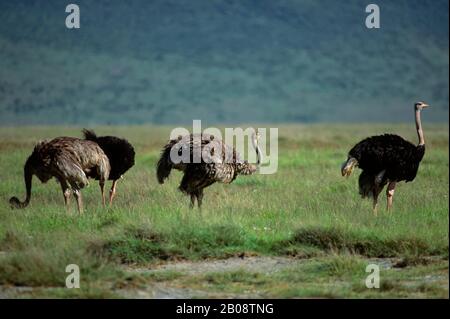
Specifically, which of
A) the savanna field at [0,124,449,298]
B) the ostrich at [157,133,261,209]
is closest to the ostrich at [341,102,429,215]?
the savanna field at [0,124,449,298]

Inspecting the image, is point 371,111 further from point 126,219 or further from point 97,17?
point 126,219

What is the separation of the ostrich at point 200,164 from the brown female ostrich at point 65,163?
974mm

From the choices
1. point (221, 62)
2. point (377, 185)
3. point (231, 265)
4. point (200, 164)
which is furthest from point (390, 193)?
point (221, 62)

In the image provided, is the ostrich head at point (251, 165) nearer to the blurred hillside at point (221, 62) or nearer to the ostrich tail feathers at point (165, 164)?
the ostrich tail feathers at point (165, 164)

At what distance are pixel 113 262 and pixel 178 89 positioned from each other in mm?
77648

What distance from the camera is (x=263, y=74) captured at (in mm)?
91438

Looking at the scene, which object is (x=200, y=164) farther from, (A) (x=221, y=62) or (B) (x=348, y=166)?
(A) (x=221, y=62)

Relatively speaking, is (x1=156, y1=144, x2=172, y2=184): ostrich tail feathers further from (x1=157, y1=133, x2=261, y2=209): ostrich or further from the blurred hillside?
the blurred hillside

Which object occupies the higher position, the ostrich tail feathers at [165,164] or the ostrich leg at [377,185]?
the ostrich tail feathers at [165,164]

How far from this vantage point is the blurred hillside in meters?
83.0

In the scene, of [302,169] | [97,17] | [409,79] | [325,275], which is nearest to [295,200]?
[325,275]

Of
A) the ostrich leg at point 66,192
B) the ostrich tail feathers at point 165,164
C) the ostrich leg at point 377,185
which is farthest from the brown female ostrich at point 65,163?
the ostrich leg at point 377,185

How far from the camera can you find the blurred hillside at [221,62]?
83000 mm

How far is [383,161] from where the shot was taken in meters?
13.7
